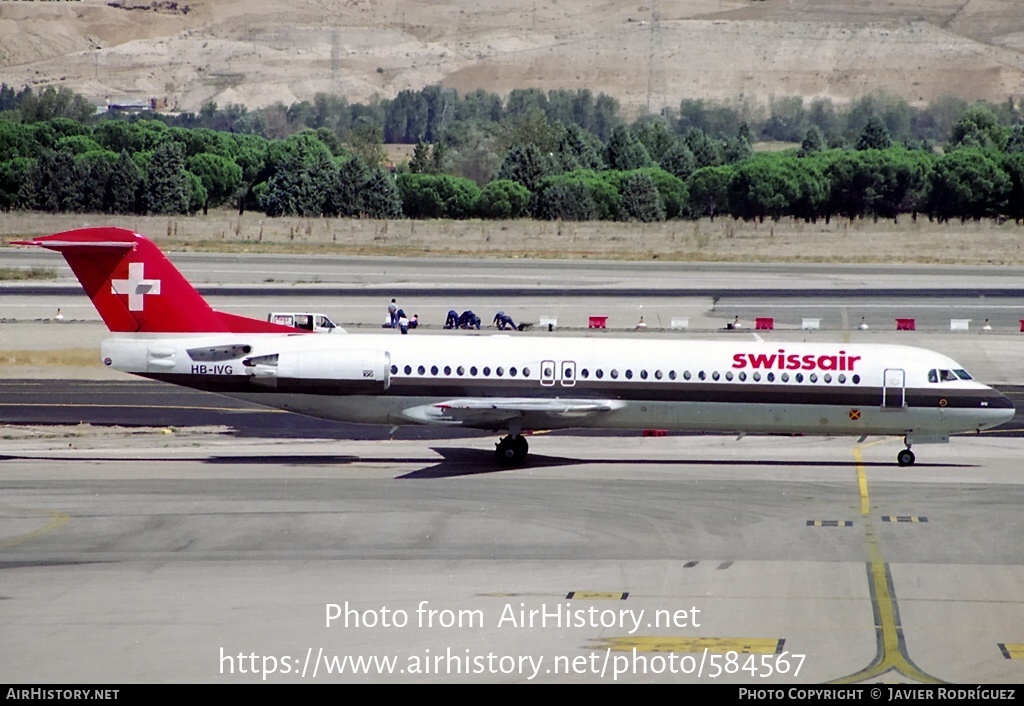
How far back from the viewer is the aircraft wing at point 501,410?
35.4 meters

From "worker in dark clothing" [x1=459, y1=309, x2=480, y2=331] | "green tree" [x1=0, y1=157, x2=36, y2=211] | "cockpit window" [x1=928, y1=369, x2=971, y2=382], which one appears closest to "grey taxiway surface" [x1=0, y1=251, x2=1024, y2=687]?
"cockpit window" [x1=928, y1=369, x2=971, y2=382]

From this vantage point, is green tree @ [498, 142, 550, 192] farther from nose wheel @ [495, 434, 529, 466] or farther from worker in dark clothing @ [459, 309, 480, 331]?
nose wheel @ [495, 434, 529, 466]

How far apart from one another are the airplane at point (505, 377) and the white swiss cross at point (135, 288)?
27 millimetres

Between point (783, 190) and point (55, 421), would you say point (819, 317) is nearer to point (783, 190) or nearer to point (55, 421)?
point (55, 421)

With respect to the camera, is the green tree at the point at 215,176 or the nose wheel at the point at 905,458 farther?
the green tree at the point at 215,176

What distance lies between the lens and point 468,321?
61.7 meters

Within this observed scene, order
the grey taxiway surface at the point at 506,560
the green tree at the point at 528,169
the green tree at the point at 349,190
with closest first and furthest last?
the grey taxiway surface at the point at 506,560, the green tree at the point at 349,190, the green tree at the point at 528,169

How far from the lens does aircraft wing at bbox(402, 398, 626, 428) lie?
3544cm

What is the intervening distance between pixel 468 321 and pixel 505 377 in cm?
2587

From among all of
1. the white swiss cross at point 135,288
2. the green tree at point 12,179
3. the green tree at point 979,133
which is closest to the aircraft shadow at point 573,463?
the white swiss cross at point 135,288

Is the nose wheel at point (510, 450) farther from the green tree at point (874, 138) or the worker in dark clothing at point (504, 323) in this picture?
the green tree at point (874, 138)

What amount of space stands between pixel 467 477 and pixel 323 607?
487 inches

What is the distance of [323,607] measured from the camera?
2231 centimetres
